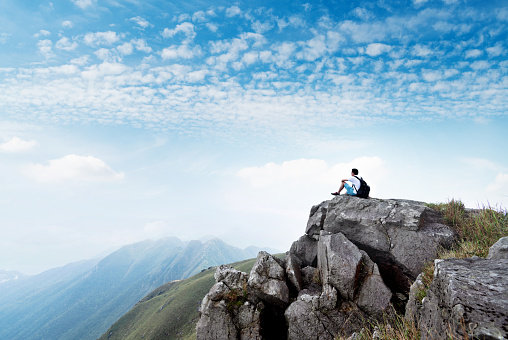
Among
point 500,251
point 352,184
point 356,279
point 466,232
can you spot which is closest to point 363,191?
point 352,184

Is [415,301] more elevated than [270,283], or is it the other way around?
[415,301]

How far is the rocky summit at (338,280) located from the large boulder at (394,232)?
49mm

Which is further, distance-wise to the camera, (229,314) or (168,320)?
(168,320)

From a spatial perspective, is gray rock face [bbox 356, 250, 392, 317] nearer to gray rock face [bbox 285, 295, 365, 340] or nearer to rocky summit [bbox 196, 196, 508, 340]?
rocky summit [bbox 196, 196, 508, 340]

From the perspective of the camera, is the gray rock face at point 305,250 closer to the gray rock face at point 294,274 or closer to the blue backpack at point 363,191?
the gray rock face at point 294,274

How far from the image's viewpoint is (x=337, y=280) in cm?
1462

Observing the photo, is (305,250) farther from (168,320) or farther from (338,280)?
(168,320)

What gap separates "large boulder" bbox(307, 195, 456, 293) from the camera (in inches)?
580

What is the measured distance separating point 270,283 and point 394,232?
917 cm

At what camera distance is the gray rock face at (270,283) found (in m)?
16.2

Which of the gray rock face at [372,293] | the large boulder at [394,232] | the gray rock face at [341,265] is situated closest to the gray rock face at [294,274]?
the gray rock face at [341,265]

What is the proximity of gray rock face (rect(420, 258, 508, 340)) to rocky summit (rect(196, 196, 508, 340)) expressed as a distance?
7.26 metres

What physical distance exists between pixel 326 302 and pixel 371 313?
2.51 m

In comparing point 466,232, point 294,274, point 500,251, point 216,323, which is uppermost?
point 500,251
